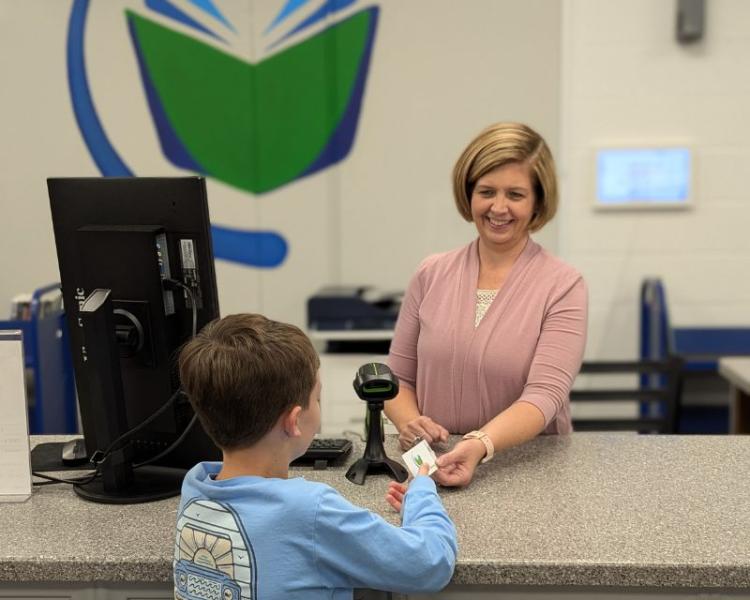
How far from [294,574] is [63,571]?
406 mm

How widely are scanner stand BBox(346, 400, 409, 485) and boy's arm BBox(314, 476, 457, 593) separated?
37 cm

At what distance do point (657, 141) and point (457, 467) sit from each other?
8.73 feet

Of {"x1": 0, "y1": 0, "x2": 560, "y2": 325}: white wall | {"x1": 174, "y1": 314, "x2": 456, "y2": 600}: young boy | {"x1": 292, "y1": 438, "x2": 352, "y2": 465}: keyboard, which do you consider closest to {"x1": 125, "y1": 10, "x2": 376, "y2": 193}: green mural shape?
{"x1": 0, "y1": 0, "x2": 560, "y2": 325}: white wall

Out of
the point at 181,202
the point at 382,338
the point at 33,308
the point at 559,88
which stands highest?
the point at 559,88

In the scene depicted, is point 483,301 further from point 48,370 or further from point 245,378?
point 48,370

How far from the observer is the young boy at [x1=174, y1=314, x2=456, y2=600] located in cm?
118

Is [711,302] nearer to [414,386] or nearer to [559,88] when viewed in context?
[559,88]

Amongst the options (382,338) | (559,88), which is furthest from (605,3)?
(382,338)

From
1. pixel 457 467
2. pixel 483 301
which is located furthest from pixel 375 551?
pixel 483 301

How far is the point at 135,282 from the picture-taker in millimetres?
1627

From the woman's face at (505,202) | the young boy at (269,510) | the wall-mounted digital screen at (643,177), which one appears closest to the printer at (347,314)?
the wall-mounted digital screen at (643,177)

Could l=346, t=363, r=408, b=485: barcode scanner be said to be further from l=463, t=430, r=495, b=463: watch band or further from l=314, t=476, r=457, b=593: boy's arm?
l=314, t=476, r=457, b=593: boy's arm

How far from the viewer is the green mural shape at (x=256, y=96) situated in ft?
12.9

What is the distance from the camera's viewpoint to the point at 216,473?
4.30ft
